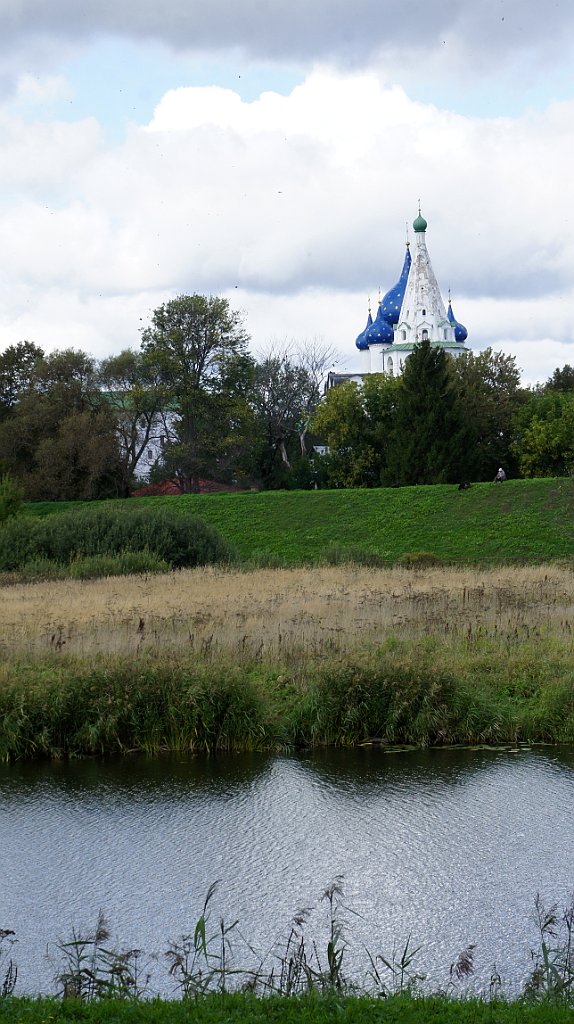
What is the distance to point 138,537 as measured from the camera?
3309cm

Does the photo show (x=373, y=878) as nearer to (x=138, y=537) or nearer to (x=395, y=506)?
(x=138, y=537)

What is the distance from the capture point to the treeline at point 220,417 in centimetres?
6031

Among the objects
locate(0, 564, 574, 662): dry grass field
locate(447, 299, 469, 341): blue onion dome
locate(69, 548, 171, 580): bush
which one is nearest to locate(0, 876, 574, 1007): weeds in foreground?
locate(0, 564, 574, 662): dry grass field

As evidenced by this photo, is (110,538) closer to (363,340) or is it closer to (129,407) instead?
(129,407)

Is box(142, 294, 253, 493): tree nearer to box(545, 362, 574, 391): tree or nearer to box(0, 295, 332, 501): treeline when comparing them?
box(0, 295, 332, 501): treeline

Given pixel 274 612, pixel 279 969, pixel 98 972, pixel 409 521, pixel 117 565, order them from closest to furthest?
pixel 98 972
pixel 279 969
pixel 274 612
pixel 117 565
pixel 409 521

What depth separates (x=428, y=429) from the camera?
5881 centimetres

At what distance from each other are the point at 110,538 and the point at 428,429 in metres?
29.4

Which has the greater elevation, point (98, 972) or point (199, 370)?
point (199, 370)

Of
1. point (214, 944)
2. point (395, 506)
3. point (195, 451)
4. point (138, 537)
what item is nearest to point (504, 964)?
point (214, 944)

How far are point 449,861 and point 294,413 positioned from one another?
72.5 meters

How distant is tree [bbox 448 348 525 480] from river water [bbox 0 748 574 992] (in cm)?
5028

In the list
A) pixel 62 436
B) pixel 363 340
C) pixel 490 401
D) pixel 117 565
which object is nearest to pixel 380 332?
pixel 363 340

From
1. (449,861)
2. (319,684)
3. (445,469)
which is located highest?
(445,469)
